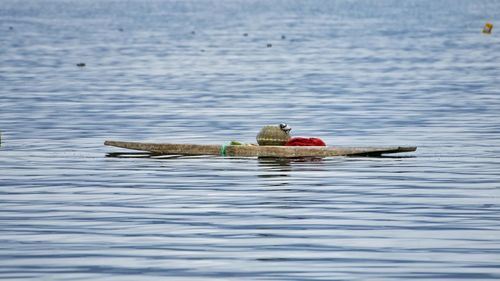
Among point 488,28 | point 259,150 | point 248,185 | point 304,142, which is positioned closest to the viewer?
point 248,185

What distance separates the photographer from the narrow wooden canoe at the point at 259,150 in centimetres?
3020

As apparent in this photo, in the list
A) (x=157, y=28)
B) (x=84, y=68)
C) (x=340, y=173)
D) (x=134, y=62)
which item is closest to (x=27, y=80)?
(x=84, y=68)

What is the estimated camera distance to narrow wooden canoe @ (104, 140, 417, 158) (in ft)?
99.1

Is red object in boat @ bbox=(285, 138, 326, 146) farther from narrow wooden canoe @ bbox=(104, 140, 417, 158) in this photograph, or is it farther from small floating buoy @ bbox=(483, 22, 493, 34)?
small floating buoy @ bbox=(483, 22, 493, 34)

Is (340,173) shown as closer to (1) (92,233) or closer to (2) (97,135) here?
(1) (92,233)

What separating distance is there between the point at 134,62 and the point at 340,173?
2261 inches

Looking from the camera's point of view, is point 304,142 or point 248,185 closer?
point 248,185

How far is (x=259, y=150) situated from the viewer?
30812 millimetres

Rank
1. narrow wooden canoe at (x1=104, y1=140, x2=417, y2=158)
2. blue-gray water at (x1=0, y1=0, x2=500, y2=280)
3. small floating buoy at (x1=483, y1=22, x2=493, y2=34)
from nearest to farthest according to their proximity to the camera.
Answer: blue-gray water at (x1=0, y1=0, x2=500, y2=280) < narrow wooden canoe at (x1=104, y1=140, x2=417, y2=158) < small floating buoy at (x1=483, y1=22, x2=493, y2=34)

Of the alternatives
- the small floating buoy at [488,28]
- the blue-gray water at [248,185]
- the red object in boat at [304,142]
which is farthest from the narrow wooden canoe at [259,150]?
the small floating buoy at [488,28]

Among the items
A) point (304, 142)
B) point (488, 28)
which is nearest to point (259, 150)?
point (304, 142)

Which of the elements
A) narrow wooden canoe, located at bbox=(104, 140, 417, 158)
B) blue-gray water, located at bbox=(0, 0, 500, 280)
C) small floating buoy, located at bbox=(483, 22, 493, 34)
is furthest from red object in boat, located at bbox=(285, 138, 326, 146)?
small floating buoy, located at bbox=(483, 22, 493, 34)

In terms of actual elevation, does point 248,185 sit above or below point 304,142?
below

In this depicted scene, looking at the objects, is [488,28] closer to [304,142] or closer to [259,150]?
[304,142]
